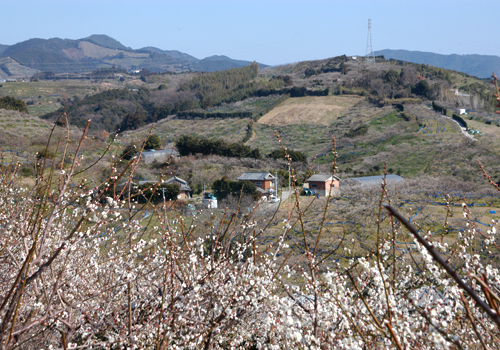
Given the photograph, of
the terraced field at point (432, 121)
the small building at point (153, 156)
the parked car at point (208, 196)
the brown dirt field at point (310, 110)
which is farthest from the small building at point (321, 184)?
the brown dirt field at point (310, 110)

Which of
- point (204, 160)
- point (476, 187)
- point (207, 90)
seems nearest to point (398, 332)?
point (476, 187)

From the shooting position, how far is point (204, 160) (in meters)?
28.8

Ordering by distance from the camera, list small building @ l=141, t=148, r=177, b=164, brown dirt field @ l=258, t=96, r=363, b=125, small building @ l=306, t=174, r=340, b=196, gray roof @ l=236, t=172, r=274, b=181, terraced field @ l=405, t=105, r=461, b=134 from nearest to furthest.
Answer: small building @ l=306, t=174, r=340, b=196 → gray roof @ l=236, t=172, r=274, b=181 → small building @ l=141, t=148, r=177, b=164 → terraced field @ l=405, t=105, r=461, b=134 → brown dirt field @ l=258, t=96, r=363, b=125

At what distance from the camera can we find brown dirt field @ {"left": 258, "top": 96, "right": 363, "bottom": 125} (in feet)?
152

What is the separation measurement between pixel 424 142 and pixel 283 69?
63297 mm

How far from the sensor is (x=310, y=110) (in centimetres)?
4906

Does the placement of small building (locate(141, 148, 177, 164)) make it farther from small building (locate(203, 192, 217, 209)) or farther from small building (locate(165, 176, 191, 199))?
small building (locate(203, 192, 217, 209))

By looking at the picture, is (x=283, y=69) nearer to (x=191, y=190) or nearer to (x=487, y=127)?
(x=487, y=127)

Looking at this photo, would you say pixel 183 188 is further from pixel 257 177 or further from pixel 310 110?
pixel 310 110

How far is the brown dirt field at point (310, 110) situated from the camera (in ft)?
152

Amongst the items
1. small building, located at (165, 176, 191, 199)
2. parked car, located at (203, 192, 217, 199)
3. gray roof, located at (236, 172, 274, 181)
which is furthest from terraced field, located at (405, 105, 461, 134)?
small building, located at (165, 176, 191, 199)

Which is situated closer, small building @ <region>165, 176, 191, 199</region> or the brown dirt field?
small building @ <region>165, 176, 191, 199</region>

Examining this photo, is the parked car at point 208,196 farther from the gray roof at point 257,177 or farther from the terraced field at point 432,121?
the terraced field at point 432,121

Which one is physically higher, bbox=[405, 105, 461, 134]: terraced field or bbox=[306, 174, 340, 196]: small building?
bbox=[405, 105, 461, 134]: terraced field
